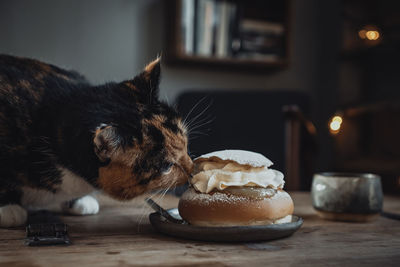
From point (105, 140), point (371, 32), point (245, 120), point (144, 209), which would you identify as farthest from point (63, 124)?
point (245, 120)

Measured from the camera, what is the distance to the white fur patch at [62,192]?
92 centimetres

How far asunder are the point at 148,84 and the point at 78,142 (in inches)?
8.7

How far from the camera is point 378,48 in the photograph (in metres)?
2.35

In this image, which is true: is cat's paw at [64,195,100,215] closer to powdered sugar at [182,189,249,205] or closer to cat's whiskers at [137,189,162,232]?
cat's whiskers at [137,189,162,232]

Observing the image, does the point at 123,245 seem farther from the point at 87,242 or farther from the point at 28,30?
the point at 28,30

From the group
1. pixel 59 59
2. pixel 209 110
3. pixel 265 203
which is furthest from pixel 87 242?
pixel 59 59

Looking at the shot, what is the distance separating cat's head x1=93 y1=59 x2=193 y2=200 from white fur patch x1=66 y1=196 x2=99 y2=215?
13 cm

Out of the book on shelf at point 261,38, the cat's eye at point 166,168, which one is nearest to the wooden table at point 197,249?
the cat's eye at point 166,168

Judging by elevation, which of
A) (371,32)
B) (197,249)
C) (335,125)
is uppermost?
(371,32)

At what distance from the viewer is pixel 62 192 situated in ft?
3.10

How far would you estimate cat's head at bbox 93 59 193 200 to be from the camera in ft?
2.59

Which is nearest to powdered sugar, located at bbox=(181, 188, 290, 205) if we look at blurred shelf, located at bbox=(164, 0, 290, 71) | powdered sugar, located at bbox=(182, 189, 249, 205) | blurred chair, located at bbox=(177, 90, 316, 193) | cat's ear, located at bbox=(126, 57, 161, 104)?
powdered sugar, located at bbox=(182, 189, 249, 205)

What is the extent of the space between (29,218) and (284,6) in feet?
6.99

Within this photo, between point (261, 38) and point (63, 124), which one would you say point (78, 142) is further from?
point (261, 38)
